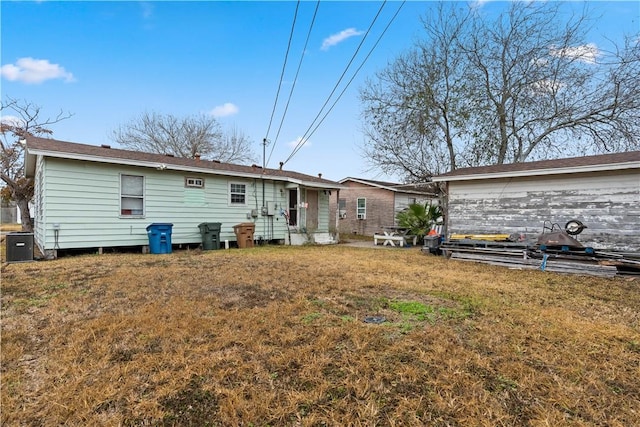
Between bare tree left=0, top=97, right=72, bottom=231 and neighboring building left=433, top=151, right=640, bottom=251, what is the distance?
64.0 feet

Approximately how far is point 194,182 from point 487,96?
44.0ft

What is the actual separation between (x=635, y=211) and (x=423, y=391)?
832cm

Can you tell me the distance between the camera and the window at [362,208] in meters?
18.7

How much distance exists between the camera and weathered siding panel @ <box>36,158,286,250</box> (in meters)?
7.82

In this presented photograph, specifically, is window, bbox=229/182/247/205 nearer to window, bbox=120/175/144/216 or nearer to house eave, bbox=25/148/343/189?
house eave, bbox=25/148/343/189

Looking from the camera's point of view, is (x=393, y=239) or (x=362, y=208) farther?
(x=362, y=208)

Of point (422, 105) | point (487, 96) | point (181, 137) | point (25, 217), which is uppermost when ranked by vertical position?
point (181, 137)

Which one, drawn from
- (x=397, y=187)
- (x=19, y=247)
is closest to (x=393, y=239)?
Answer: (x=397, y=187)

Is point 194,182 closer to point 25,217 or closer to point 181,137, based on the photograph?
point 25,217

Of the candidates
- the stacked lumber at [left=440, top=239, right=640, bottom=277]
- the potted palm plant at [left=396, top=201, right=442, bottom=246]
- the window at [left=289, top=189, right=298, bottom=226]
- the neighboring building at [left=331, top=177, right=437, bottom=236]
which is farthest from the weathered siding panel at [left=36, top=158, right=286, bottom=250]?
the neighboring building at [left=331, top=177, right=437, bottom=236]

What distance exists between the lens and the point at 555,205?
823 cm

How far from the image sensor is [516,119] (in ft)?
47.7

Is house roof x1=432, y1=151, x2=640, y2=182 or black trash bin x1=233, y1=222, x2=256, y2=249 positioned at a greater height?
house roof x1=432, y1=151, x2=640, y2=182

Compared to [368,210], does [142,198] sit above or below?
above
